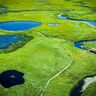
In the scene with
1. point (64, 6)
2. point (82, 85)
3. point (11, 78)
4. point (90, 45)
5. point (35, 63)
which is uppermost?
point (35, 63)

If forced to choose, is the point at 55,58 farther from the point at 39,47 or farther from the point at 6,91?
the point at 6,91

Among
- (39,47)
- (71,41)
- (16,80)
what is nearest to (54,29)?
(71,41)

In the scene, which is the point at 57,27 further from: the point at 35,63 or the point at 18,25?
the point at 35,63

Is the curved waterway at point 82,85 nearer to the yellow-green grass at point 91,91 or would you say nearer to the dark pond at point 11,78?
the yellow-green grass at point 91,91

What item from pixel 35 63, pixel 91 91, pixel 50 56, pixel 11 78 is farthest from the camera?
pixel 50 56

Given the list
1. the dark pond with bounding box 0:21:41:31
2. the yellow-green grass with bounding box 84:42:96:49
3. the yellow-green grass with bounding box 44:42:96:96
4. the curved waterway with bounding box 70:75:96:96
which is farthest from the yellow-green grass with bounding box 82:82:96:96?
the dark pond with bounding box 0:21:41:31

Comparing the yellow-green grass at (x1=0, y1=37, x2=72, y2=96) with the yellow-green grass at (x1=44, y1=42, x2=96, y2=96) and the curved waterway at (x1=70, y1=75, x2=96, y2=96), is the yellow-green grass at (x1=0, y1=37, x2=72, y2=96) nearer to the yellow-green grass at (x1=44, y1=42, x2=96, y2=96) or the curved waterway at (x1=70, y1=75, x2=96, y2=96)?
the yellow-green grass at (x1=44, y1=42, x2=96, y2=96)

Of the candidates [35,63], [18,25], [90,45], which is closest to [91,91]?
[35,63]
